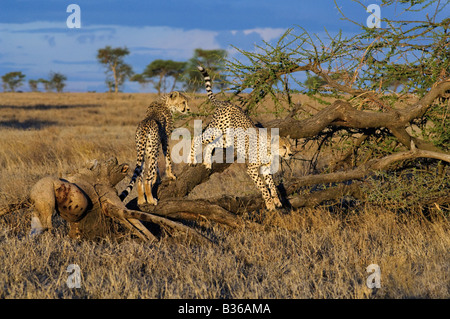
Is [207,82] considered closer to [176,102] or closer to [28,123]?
[176,102]

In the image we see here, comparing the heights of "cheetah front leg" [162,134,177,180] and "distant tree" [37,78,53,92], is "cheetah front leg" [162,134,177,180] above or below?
below

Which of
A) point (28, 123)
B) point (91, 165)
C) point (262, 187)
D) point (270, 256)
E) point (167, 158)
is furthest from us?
point (28, 123)

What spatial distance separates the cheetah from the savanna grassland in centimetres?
37

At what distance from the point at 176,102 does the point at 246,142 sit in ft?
3.36

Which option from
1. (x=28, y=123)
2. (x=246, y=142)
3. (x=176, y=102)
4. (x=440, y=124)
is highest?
(x=28, y=123)

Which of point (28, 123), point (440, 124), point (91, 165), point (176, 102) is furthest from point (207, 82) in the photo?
point (28, 123)

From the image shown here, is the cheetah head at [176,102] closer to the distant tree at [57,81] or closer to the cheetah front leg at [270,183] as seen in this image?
the cheetah front leg at [270,183]

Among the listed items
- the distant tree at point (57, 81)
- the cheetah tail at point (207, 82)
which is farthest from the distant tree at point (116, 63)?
the cheetah tail at point (207, 82)

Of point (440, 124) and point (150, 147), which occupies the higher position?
point (440, 124)

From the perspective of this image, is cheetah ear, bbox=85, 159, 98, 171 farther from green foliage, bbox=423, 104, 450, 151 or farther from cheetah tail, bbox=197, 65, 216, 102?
green foliage, bbox=423, 104, 450, 151

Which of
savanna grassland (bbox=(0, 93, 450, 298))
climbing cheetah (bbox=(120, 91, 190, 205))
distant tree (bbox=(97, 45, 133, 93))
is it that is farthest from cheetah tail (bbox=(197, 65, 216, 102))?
distant tree (bbox=(97, 45, 133, 93))

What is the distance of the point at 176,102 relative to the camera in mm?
6070

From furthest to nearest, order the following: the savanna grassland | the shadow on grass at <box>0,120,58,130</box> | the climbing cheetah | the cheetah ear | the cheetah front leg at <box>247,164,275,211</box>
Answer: the shadow on grass at <box>0,120,58,130</box>
the cheetah front leg at <box>247,164,275,211</box>
the climbing cheetah
the cheetah ear
the savanna grassland

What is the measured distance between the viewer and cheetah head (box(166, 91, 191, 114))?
19.9ft
